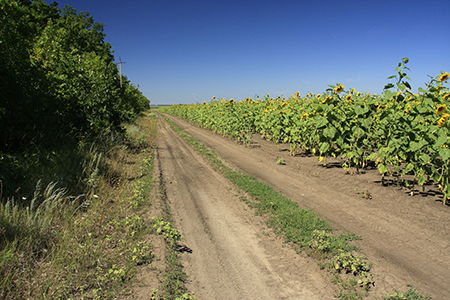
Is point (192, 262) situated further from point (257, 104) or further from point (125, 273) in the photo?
point (257, 104)

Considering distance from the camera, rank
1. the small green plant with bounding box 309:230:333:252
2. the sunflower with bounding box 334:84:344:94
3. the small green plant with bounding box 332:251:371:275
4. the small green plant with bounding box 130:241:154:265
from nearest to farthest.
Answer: the small green plant with bounding box 332:251:371:275 < the small green plant with bounding box 130:241:154:265 < the small green plant with bounding box 309:230:333:252 < the sunflower with bounding box 334:84:344:94

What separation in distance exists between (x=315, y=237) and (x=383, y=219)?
189 cm

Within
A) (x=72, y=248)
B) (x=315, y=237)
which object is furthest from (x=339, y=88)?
(x=72, y=248)

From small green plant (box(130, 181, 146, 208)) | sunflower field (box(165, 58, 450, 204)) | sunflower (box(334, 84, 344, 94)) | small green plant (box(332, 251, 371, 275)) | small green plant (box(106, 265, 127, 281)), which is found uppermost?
sunflower (box(334, 84, 344, 94))

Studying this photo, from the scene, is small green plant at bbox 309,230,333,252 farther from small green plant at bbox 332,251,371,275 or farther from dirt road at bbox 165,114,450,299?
dirt road at bbox 165,114,450,299

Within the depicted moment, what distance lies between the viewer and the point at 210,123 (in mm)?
25250

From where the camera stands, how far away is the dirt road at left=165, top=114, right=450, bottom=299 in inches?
146

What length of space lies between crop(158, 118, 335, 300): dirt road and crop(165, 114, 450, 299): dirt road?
0.94m

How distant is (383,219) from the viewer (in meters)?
5.52

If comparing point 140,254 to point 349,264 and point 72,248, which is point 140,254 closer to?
point 72,248

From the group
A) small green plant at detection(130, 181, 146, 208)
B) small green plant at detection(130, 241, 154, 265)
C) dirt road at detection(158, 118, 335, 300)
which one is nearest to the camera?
dirt road at detection(158, 118, 335, 300)

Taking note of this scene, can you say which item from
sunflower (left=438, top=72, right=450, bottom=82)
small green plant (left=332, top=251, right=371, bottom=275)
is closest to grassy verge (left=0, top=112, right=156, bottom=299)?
small green plant (left=332, top=251, right=371, bottom=275)

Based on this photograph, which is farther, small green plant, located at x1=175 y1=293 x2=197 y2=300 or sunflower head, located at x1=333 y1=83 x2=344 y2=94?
sunflower head, located at x1=333 y1=83 x2=344 y2=94

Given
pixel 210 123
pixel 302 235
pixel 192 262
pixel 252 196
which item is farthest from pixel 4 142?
pixel 210 123
